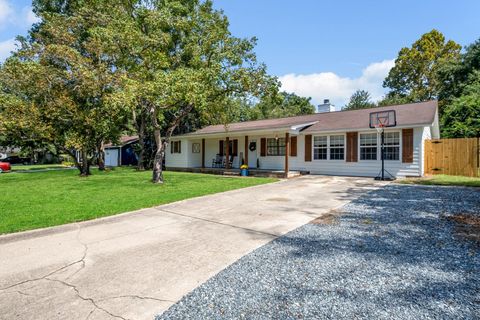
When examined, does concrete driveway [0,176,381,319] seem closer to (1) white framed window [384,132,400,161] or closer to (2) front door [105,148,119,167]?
(1) white framed window [384,132,400,161]

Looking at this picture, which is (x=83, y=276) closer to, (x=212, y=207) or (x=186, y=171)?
(x=212, y=207)

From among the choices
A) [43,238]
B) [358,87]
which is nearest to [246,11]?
[43,238]

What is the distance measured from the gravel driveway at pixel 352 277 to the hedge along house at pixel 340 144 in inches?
329

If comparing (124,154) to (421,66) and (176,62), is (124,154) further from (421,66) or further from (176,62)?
(421,66)

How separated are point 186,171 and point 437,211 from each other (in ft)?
52.6

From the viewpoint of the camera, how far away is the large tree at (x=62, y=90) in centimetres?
1426

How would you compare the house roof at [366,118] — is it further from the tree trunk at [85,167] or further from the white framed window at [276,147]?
the tree trunk at [85,167]

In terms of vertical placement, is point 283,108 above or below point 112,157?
above

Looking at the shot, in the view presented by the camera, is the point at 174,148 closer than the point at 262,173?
No

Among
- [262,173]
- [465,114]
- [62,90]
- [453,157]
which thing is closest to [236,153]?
[262,173]

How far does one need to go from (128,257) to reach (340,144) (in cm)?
1319

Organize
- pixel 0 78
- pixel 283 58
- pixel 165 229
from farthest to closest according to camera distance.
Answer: pixel 283 58
pixel 0 78
pixel 165 229

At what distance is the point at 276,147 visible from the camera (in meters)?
16.9

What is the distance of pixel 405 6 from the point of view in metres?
14.0
